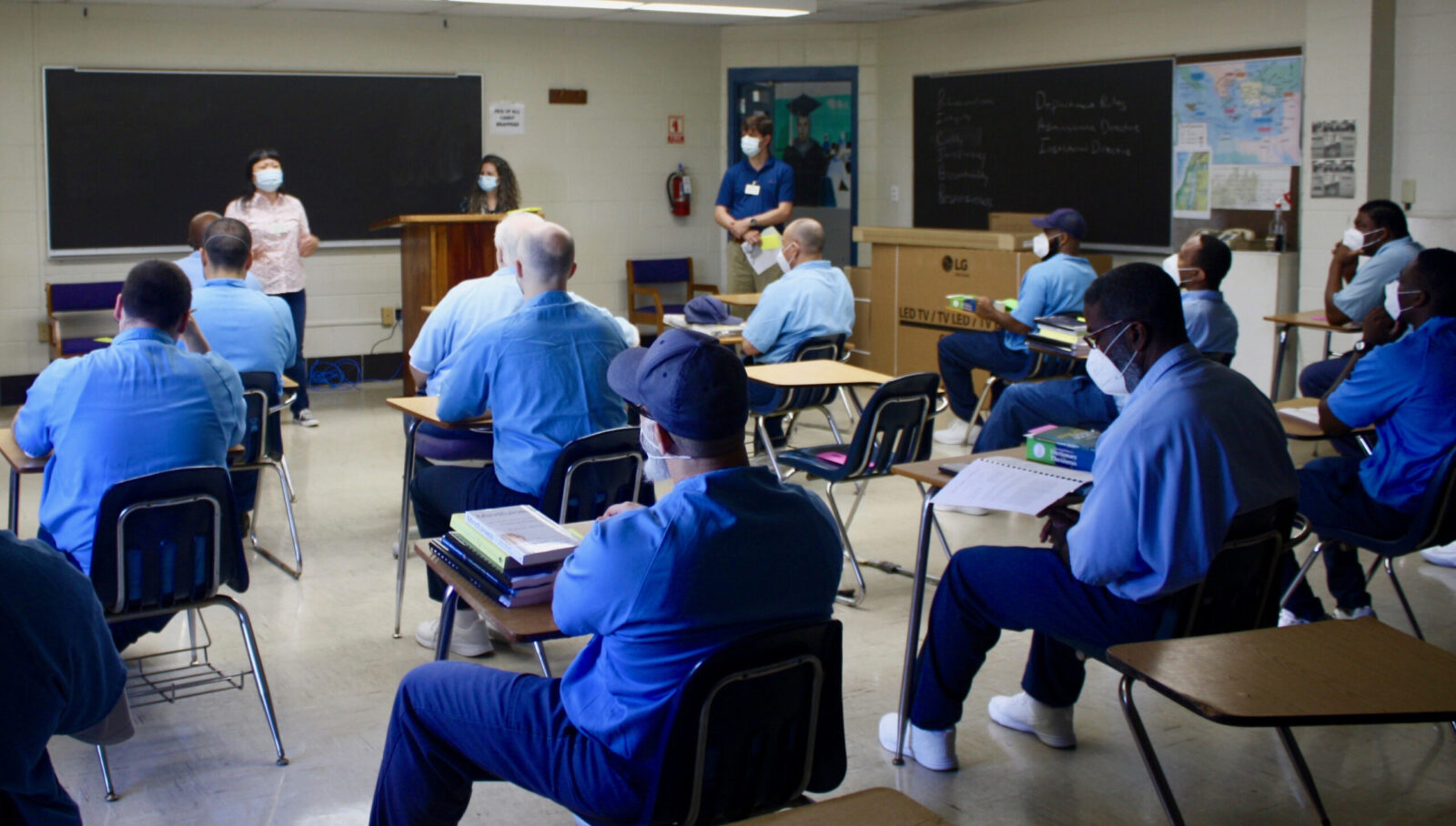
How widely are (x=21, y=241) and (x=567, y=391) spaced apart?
6087mm

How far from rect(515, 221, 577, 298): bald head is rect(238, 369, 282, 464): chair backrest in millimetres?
1271

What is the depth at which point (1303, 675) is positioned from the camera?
2.13 meters

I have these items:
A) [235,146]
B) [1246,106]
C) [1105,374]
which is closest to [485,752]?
[1105,374]

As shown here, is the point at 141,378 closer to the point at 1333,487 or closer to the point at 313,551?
the point at 313,551

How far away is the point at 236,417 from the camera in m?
3.60

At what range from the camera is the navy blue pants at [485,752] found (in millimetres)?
2088

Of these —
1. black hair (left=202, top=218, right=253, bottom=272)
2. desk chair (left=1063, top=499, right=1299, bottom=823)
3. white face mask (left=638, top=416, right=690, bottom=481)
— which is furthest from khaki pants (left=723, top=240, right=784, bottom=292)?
white face mask (left=638, top=416, right=690, bottom=481)

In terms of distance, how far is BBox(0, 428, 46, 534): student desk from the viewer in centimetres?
337

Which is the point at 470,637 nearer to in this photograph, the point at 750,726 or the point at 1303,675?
the point at 750,726

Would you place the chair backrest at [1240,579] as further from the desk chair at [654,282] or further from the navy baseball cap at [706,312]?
the desk chair at [654,282]

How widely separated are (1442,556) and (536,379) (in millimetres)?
3586

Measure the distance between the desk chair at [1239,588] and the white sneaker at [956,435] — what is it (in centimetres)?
427

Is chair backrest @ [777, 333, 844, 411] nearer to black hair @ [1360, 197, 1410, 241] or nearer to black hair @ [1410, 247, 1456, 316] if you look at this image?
black hair @ [1410, 247, 1456, 316]

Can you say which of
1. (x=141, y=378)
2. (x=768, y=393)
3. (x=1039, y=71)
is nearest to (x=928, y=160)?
(x=1039, y=71)
